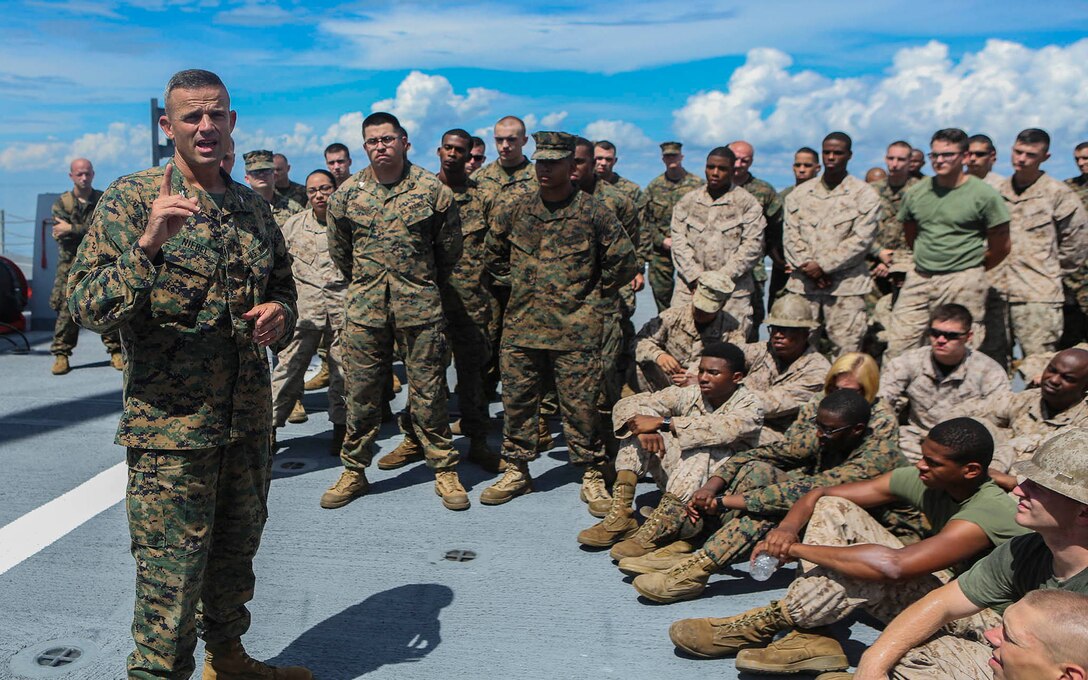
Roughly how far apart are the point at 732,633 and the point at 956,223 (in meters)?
3.79

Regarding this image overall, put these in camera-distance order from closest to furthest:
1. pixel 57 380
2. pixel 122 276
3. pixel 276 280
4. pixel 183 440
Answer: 1. pixel 122 276
2. pixel 183 440
3. pixel 276 280
4. pixel 57 380

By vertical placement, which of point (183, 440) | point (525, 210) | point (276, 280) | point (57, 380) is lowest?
point (57, 380)

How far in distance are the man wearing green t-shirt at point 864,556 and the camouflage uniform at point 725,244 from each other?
3.17m

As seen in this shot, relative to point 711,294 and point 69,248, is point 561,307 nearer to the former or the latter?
point 711,294

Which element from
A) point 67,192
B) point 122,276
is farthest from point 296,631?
point 67,192

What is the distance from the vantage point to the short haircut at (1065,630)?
6.10 feet

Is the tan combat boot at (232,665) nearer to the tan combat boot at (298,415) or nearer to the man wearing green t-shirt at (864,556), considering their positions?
the man wearing green t-shirt at (864,556)

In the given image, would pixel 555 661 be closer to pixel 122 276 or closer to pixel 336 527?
pixel 336 527

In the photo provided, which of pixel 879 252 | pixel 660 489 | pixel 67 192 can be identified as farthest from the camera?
pixel 67 192

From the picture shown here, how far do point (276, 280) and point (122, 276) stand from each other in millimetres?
687

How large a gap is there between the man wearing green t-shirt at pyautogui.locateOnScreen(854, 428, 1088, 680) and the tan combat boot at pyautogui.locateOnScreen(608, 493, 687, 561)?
4.81 ft

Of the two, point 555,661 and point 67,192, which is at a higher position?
point 67,192

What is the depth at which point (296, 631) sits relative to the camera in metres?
3.60

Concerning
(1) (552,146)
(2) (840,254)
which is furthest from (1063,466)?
(2) (840,254)
